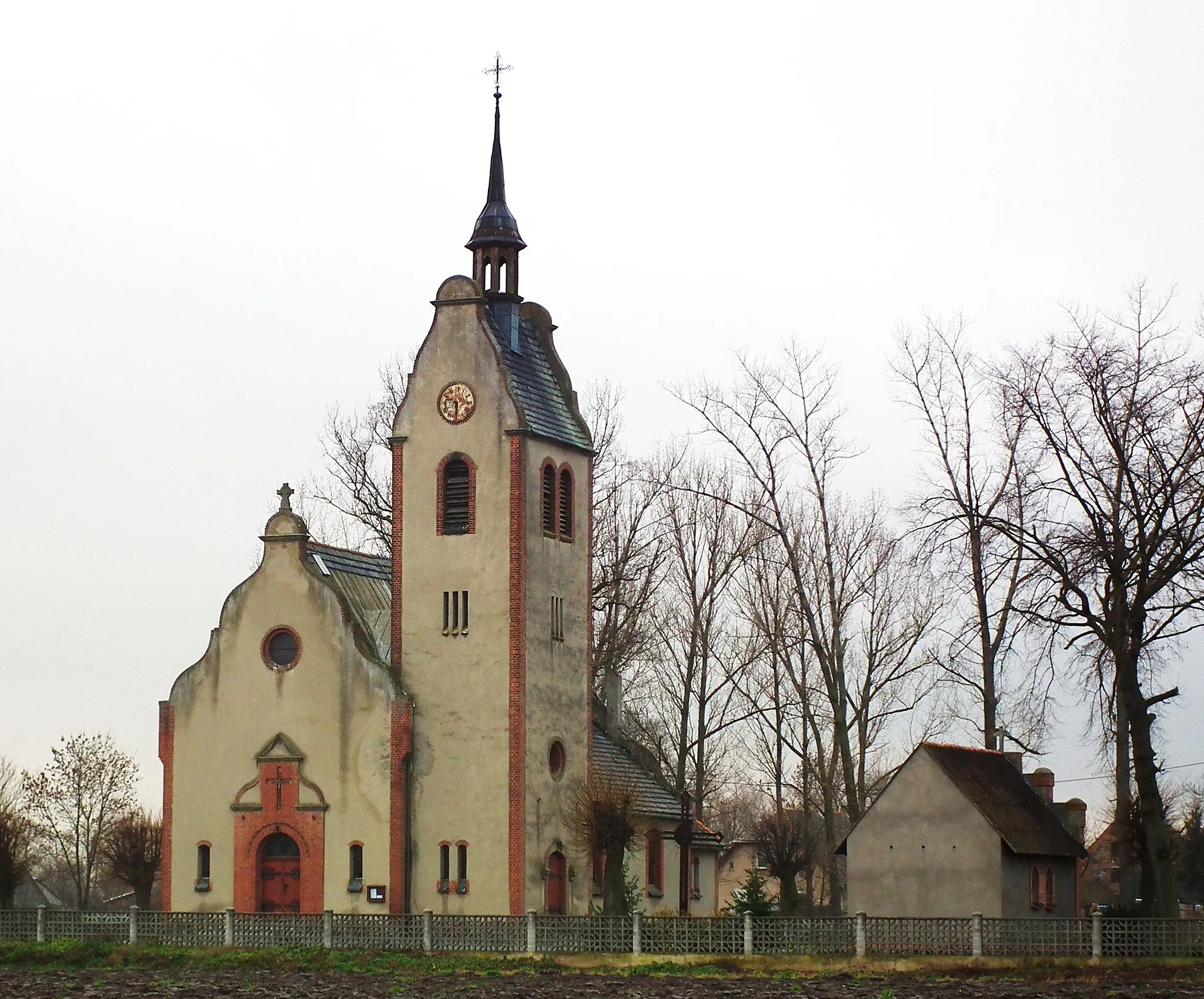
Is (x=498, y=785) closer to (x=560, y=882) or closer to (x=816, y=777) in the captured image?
(x=560, y=882)

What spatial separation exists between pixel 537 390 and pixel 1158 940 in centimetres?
2002

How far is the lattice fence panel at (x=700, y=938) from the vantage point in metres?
41.6

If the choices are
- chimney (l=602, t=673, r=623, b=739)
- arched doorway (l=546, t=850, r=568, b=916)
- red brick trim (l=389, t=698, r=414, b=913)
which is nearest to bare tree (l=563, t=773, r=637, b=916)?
arched doorway (l=546, t=850, r=568, b=916)

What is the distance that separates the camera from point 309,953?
140 feet

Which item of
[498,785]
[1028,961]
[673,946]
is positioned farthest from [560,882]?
[1028,961]

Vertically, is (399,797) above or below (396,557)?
below

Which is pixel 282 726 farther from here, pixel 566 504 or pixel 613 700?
pixel 613 700

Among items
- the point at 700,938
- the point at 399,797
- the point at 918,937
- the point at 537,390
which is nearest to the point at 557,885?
the point at 399,797

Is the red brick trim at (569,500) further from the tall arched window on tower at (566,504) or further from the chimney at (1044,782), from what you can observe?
the chimney at (1044,782)

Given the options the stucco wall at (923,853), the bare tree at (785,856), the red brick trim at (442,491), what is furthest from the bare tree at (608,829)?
the red brick trim at (442,491)

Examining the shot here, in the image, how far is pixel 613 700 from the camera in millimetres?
59125

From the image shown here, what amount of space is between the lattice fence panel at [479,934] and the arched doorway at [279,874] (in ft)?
17.5

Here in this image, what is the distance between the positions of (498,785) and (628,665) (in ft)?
58.1

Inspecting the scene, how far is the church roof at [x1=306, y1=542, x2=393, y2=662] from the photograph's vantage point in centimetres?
4878
